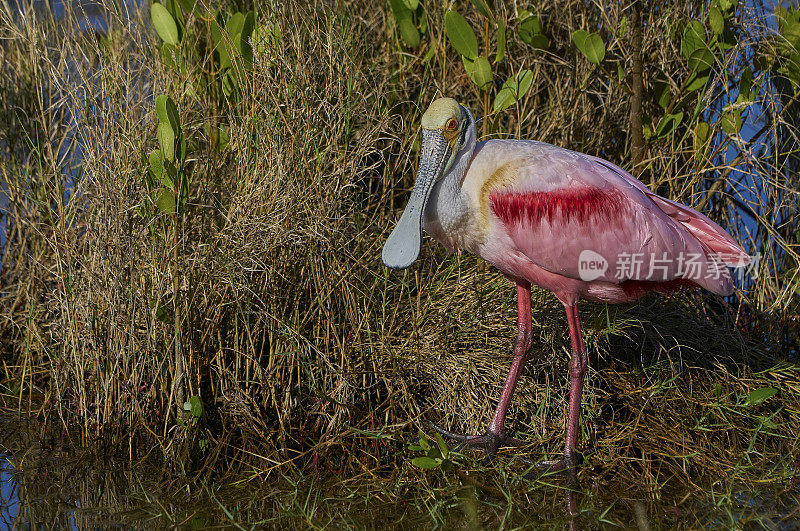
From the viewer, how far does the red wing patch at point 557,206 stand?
344 cm

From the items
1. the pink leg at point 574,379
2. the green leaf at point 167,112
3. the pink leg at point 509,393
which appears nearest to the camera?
the green leaf at point 167,112

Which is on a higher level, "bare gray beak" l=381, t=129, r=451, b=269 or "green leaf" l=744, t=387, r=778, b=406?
"bare gray beak" l=381, t=129, r=451, b=269

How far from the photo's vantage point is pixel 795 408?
154 inches

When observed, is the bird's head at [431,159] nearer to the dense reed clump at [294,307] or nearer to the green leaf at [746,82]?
the dense reed clump at [294,307]

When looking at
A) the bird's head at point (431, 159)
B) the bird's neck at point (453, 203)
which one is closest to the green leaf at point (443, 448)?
A: the bird's head at point (431, 159)

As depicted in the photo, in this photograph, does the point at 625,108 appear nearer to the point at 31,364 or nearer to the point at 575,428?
the point at 575,428

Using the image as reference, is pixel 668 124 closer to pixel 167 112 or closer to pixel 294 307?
pixel 294 307

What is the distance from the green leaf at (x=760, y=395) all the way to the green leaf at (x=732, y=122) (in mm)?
1350

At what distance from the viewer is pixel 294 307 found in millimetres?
3826

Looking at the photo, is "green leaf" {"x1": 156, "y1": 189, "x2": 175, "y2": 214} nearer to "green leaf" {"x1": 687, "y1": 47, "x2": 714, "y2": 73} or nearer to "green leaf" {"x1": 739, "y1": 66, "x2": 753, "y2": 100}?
"green leaf" {"x1": 687, "y1": 47, "x2": 714, "y2": 73}

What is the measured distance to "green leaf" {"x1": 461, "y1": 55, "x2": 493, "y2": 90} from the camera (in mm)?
4246

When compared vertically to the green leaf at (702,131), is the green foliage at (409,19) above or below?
above

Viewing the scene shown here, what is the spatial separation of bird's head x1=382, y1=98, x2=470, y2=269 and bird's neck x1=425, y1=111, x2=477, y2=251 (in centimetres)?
3

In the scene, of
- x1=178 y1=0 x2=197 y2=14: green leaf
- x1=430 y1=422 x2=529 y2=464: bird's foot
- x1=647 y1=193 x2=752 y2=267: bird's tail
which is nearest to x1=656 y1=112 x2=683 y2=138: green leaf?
x1=647 y1=193 x2=752 y2=267: bird's tail
